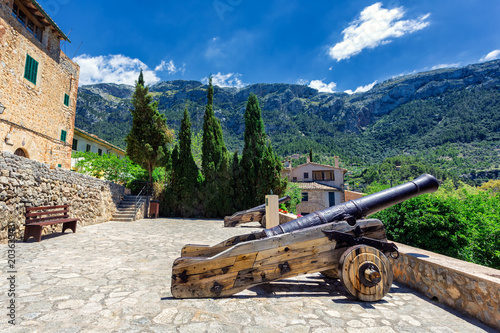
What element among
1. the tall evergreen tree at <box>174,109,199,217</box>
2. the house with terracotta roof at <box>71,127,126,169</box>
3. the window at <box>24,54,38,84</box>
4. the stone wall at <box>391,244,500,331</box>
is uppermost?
the window at <box>24,54,38,84</box>

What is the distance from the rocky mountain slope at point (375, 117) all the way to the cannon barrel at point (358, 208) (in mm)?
60715

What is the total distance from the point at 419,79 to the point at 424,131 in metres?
49.3

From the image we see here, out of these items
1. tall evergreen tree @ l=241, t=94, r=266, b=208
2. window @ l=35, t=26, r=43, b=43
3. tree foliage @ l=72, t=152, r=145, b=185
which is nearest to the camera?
window @ l=35, t=26, r=43, b=43

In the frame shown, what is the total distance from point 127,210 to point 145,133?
464cm

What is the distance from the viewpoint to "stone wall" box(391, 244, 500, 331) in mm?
2193

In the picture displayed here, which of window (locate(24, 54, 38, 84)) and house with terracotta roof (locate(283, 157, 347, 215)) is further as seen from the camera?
house with terracotta roof (locate(283, 157, 347, 215))

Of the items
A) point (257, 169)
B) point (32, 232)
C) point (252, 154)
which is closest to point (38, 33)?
point (32, 232)

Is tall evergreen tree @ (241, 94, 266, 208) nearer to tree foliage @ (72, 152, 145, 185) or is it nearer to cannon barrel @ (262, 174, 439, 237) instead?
tree foliage @ (72, 152, 145, 185)

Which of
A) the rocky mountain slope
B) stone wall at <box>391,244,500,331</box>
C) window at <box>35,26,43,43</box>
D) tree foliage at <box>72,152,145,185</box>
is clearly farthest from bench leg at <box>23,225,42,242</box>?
the rocky mountain slope

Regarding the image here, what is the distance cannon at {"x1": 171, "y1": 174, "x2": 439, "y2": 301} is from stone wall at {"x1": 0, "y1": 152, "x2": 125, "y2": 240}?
17.7 feet

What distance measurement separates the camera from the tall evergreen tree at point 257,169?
14.5 m

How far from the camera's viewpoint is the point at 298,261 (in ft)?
9.27

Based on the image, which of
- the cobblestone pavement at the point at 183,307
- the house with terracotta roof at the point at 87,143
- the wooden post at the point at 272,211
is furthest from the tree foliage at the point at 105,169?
the cobblestone pavement at the point at 183,307

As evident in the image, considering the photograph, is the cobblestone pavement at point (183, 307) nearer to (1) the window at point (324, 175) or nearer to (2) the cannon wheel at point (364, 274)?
(2) the cannon wheel at point (364, 274)
